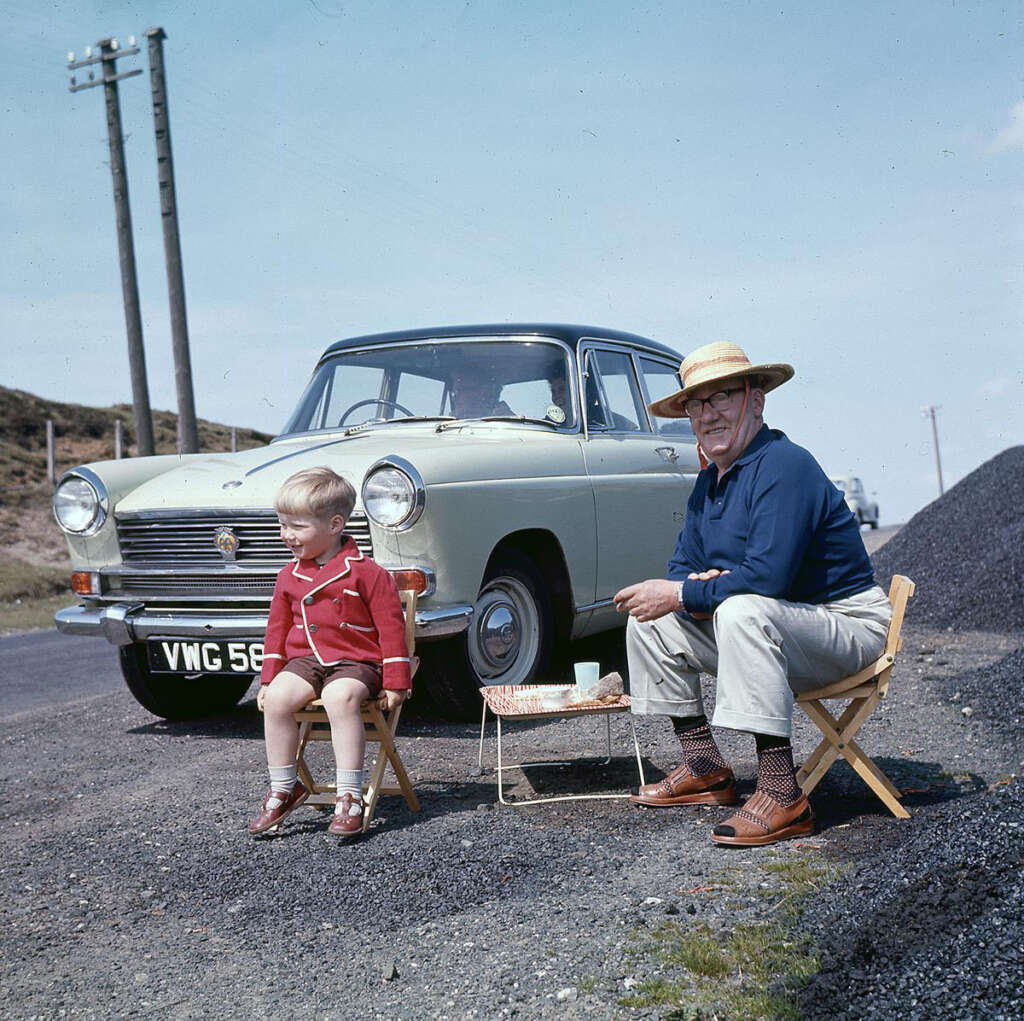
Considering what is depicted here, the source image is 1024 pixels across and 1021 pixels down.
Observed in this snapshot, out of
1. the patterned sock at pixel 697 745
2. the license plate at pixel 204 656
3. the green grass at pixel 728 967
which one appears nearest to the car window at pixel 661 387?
the license plate at pixel 204 656

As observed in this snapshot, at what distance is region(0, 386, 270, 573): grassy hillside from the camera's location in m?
22.8

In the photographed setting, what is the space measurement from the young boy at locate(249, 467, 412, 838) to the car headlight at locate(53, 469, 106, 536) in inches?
88.5

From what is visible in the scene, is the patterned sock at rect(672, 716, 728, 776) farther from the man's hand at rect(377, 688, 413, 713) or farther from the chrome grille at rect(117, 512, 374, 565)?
the chrome grille at rect(117, 512, 374, 565)

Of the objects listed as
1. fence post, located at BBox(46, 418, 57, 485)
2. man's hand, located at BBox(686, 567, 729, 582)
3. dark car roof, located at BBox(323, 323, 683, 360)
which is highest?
fence post, located at BBox(46, 418, 57, 485)

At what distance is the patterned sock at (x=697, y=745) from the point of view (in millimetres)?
4043

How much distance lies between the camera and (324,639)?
4094mm

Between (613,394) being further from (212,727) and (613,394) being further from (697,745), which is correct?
(697,745)

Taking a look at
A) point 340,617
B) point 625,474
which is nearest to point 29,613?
point 625,474

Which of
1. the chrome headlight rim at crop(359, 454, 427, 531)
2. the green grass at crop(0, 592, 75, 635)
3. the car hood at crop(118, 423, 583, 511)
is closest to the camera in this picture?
the chrome headlight rim at crop(359, 454, 427, 531)

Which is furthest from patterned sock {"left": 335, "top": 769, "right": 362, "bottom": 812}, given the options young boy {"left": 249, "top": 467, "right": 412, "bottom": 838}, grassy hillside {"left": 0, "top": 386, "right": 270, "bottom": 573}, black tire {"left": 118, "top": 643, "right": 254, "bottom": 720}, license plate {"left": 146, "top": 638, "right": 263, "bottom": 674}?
grassy hillside {"left": 0, "top": 386, "right": 270, "bottom": 573}

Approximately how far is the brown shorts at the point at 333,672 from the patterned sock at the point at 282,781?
27 centimetres

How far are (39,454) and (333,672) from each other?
36.2 meters

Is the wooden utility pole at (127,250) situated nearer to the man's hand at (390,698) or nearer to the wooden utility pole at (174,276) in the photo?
Answer: the wooden utility pole at (174,276)

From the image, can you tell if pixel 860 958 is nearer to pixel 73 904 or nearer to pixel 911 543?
pixel 73 904
